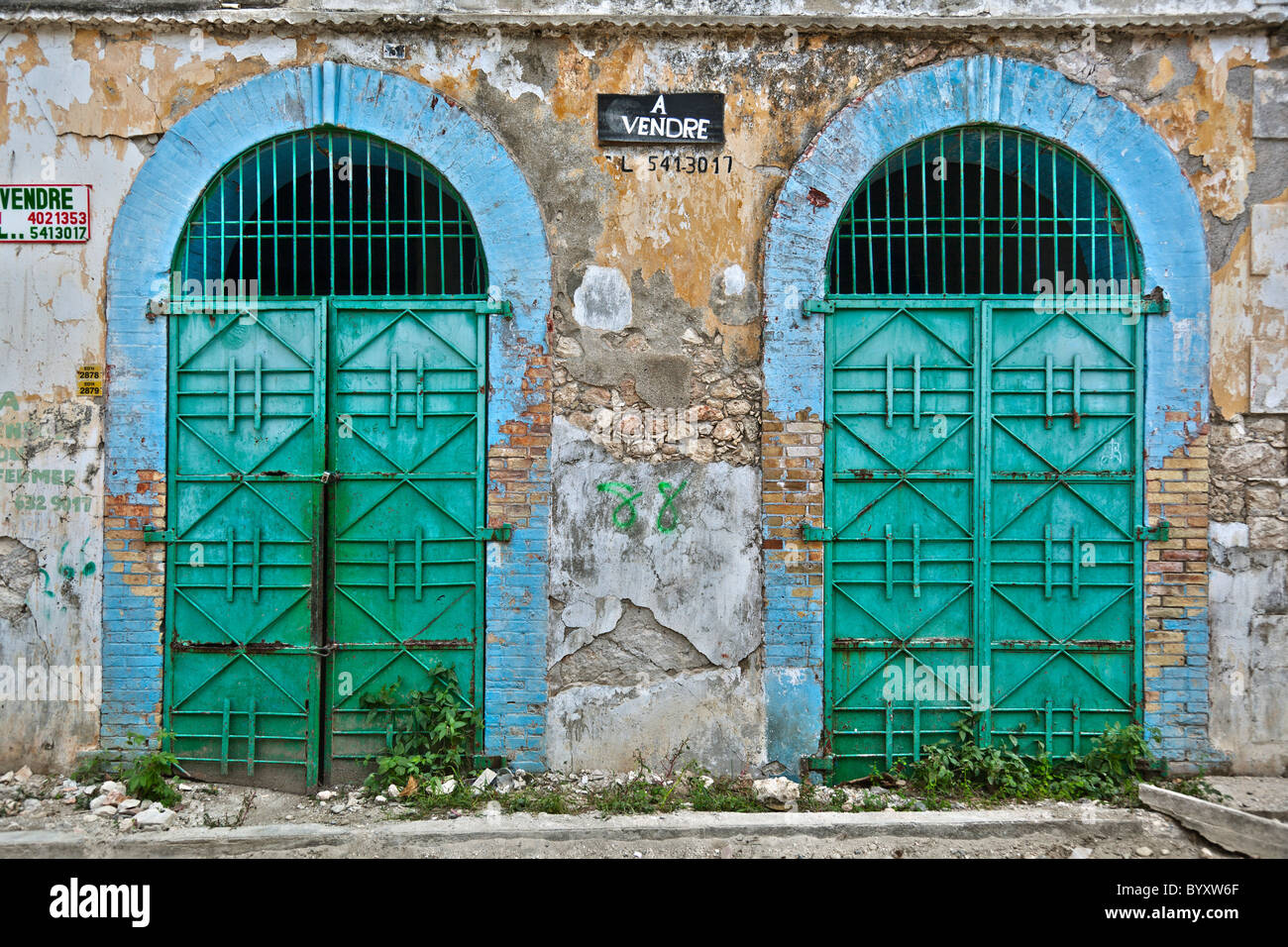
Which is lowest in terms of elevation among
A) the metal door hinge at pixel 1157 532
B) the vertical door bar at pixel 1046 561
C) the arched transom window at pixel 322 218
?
the vertical door bar at pixel 1046 561

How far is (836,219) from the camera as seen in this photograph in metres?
4.93

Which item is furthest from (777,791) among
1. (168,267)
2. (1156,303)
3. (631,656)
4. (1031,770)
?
(168,267)

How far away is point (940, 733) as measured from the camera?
4.96m

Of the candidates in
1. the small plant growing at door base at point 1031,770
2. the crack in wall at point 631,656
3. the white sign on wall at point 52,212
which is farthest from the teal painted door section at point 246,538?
the small plant growing at door base at point 1031,770

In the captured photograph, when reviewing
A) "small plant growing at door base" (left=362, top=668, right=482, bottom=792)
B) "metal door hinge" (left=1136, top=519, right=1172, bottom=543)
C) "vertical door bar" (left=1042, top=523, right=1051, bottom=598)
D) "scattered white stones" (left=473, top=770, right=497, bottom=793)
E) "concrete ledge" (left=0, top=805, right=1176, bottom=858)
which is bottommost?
"concrete ledge" (left=0, top=805, right=1176, bottom=858)

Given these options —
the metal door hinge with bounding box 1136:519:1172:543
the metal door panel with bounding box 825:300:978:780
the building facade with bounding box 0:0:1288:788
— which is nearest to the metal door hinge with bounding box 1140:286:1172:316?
the building facade with bounding box 0:0:1288:788

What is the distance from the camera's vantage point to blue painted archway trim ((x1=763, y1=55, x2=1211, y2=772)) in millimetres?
4914

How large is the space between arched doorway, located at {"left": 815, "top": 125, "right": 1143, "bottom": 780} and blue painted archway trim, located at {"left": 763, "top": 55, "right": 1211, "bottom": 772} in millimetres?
135

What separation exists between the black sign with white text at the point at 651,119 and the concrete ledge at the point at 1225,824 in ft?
14.7

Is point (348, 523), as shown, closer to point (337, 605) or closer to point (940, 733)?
point (337, 605)

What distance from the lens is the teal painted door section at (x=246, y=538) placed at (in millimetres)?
4906

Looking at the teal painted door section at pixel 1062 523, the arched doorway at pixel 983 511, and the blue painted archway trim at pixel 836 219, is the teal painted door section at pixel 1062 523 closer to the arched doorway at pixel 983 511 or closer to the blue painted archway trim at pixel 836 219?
the arched doorway at pixel 983 511

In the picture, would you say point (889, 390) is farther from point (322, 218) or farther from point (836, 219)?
point (322, 218)

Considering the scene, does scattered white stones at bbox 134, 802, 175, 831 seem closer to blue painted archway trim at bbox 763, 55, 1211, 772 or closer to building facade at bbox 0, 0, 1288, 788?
building facade at bbox 0, 0, 1288, 788
